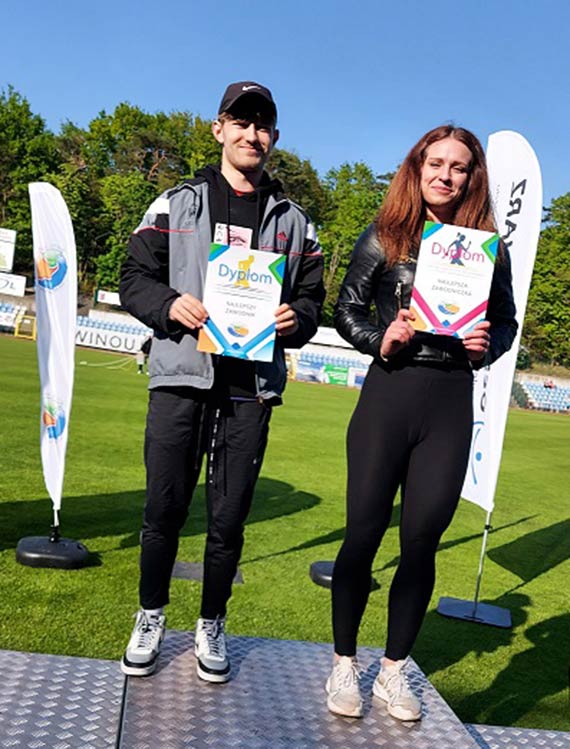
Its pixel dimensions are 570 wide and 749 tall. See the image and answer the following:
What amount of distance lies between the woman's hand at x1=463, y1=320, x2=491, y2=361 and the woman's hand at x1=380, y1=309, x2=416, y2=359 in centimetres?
19

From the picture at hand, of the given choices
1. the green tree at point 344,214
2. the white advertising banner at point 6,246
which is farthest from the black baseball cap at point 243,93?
the green tree at point 344,214

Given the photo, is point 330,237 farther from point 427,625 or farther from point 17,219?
point 427,625

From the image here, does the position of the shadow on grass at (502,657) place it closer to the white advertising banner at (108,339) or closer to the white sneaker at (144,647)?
the white sneaker at (144,647)

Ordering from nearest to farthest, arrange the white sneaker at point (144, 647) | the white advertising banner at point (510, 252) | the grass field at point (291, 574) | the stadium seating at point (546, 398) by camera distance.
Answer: the white sneaker at point (144, 647) < the grass field at point (291, 574) < the white advertising banner at point (510, 252) < the stadium seating at point (546, 398)

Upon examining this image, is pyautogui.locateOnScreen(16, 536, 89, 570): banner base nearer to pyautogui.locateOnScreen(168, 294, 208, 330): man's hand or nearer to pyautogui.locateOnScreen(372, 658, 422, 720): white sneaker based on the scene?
pyautogui.locateOnScreen(372, 658, 422, 720): white sneaker

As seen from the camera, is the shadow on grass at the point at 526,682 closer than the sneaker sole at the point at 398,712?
No

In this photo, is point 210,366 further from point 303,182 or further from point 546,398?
point 303,182

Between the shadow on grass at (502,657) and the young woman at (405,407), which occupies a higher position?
the young woman at (405,407)

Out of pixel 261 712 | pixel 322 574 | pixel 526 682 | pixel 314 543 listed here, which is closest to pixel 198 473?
pixel 261 712

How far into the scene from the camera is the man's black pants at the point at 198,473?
253cm

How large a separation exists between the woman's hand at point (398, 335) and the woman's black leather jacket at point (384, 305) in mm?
44

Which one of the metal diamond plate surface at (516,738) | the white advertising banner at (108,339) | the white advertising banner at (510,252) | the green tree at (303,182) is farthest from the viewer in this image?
the green tree at (303,182)

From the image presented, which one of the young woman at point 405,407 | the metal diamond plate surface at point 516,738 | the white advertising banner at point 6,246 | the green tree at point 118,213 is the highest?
the green tree at point 118,213

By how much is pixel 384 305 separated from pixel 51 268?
108 inches
